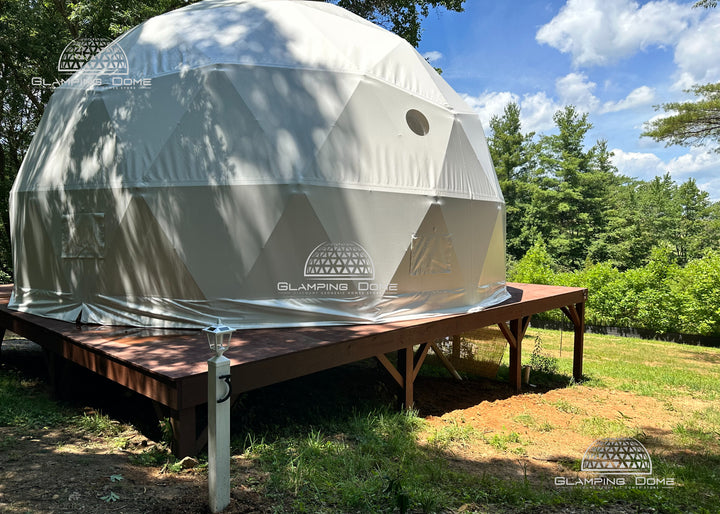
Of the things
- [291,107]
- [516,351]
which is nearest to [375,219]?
[291,107]

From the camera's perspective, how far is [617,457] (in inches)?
207

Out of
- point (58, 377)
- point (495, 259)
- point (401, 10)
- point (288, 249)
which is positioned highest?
point (401, 10)

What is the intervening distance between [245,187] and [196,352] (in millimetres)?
2148

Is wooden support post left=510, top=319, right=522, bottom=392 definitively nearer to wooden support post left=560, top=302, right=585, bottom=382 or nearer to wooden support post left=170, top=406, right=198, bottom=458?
wooden support post left=560, top=302, right=585, bottom=382

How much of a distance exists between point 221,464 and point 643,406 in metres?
7.32

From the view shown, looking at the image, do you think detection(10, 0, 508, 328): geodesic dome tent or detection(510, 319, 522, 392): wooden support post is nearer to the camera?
detection(10, 0, 508, 328): geodesic dome tent

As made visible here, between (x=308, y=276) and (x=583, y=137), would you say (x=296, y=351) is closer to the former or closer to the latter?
(x=308, y=276)

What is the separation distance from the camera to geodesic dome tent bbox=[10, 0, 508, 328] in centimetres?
586

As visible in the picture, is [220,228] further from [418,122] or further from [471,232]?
[471,232]

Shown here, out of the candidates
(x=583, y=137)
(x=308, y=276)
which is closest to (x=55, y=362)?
(x=308, y=276)

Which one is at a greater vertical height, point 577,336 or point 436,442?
point 577,336

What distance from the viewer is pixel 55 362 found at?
19.4ft

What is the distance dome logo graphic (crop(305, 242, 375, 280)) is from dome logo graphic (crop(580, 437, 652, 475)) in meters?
3.35

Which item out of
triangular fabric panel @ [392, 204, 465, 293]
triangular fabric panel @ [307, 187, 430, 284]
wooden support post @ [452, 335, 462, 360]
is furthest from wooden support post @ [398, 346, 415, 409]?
wooden support post @ [452, 335, 462, 360]
